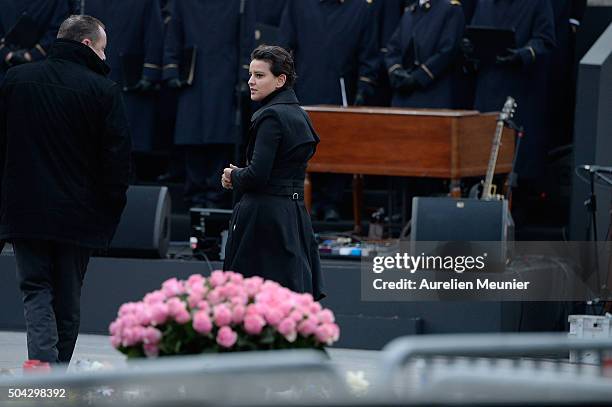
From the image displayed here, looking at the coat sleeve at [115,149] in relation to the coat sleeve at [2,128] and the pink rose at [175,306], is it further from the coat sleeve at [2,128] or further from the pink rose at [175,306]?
the pink rose at [175,306]

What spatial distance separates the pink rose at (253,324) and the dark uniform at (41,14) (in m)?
7.01

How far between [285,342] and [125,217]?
4646 mm

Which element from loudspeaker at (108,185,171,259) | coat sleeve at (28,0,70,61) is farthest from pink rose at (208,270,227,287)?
coat sleeve at (28,0,70,61)

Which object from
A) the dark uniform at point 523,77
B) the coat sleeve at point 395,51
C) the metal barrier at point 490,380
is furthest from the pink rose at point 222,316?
the coat sleeve at point 395,51

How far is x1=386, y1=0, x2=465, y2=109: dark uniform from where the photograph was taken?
397 inches

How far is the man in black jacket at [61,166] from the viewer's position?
6.09m

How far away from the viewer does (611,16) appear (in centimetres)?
1042

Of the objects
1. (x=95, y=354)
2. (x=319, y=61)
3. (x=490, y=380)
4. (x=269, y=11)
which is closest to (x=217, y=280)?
(x=490, y=380)

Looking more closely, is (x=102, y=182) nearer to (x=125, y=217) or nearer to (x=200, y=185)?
(x=125, y=217)

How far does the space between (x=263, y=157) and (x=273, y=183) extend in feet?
0.56

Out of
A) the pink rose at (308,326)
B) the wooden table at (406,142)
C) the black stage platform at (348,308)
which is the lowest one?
the black stage platform at (348,308)

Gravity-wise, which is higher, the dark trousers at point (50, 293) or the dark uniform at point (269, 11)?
the dark uniform at point (269, 11)

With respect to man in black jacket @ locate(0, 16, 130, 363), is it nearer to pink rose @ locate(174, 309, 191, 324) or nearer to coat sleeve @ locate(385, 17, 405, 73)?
pink rose @ locate(174, 309, 191, 324)

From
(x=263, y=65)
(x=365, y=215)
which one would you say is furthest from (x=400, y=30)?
(x=263, y=65)
